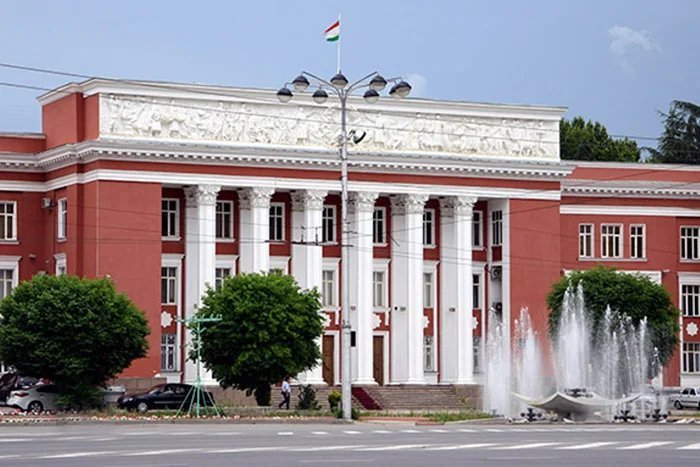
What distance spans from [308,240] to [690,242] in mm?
21111

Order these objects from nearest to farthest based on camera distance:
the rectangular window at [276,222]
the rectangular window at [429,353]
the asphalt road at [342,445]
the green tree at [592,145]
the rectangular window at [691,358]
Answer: the asphalt road at [342,445] → the rectangular window at [276,222] → the rectangular window at [429,353] → the rectangular window at [691,358] → the green tree at [592,145]

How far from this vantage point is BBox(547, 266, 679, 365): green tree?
70.4 meters

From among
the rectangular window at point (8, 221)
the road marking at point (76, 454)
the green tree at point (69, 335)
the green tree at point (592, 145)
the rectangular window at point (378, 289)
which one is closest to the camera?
the road marking at point (76, 454)

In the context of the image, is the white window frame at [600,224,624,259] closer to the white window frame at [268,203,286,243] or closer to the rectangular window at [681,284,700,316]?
the rectangular window at [681,284,700,316]

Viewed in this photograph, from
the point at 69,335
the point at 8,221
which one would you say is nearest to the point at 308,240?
the point at 8,221

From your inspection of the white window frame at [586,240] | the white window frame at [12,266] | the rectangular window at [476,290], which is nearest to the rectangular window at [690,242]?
the white window frame at [586,240]

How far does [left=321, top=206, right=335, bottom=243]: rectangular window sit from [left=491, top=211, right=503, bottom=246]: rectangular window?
799cm

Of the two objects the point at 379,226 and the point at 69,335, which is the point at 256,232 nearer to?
the point at 379,226

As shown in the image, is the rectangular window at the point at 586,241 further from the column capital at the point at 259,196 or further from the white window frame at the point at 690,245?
the column capital at the point at 259,196

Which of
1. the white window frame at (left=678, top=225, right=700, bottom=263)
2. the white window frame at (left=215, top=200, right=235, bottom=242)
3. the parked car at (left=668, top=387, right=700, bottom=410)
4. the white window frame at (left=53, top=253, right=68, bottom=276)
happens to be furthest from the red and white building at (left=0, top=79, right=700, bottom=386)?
the parked car at (left=668, top=387, right=700, bottom=410)

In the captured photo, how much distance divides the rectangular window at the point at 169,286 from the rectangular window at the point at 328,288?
7027mm

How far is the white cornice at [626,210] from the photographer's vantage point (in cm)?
7838

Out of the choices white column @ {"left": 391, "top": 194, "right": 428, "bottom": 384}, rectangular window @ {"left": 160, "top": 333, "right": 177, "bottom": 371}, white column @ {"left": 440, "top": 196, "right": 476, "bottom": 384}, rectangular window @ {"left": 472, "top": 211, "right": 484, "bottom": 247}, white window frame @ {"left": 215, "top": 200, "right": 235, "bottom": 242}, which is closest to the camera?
rectangular window @ {"left": 160, "top": 333, "right": 177, "bottom": 371}

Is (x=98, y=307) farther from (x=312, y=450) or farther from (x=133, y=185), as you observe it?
(x=312, y=450)
